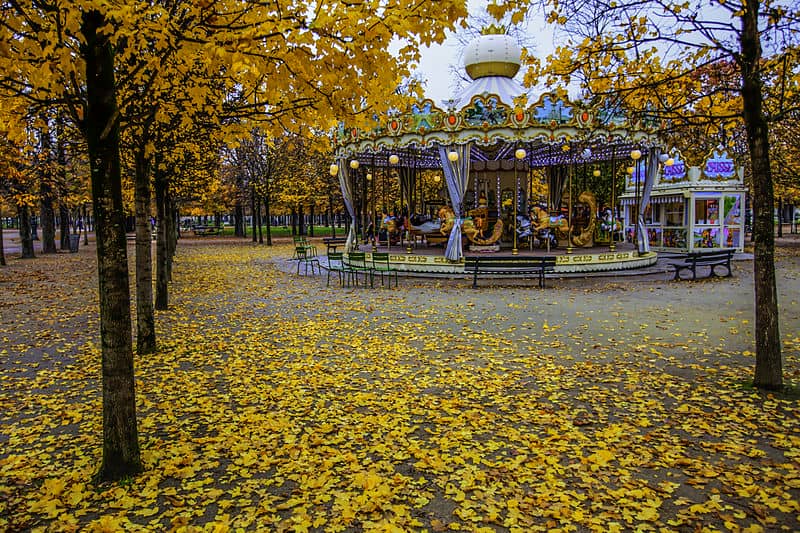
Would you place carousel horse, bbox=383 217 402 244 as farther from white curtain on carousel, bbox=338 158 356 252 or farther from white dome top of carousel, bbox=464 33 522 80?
white dome top of carousel, bbox=464 33 522 80

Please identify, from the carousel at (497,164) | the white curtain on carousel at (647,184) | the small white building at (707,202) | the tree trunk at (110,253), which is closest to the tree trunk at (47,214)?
the carousel at (497,164)

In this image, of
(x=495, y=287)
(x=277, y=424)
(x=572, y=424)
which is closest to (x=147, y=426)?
(x=277, y=424)

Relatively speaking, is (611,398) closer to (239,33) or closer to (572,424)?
(572,424)

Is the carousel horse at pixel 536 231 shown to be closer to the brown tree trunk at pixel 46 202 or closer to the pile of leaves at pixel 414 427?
the pile of leaves at pixel 414 427

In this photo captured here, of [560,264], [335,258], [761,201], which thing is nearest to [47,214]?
[335,258]

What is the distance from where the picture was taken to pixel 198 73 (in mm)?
7418

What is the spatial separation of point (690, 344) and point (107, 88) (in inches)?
336

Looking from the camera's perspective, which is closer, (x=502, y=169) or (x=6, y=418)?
(x=6, y=418)

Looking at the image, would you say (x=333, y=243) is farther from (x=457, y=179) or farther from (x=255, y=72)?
(x=255, y=72)

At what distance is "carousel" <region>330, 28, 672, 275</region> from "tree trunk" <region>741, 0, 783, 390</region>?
A: 708 centimetres

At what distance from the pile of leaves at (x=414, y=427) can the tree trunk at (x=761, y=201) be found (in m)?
0.54

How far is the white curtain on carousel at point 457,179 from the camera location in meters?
18.2

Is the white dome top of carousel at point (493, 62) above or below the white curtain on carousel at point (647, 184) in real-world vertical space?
above

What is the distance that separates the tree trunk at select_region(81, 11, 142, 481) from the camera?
411cm
